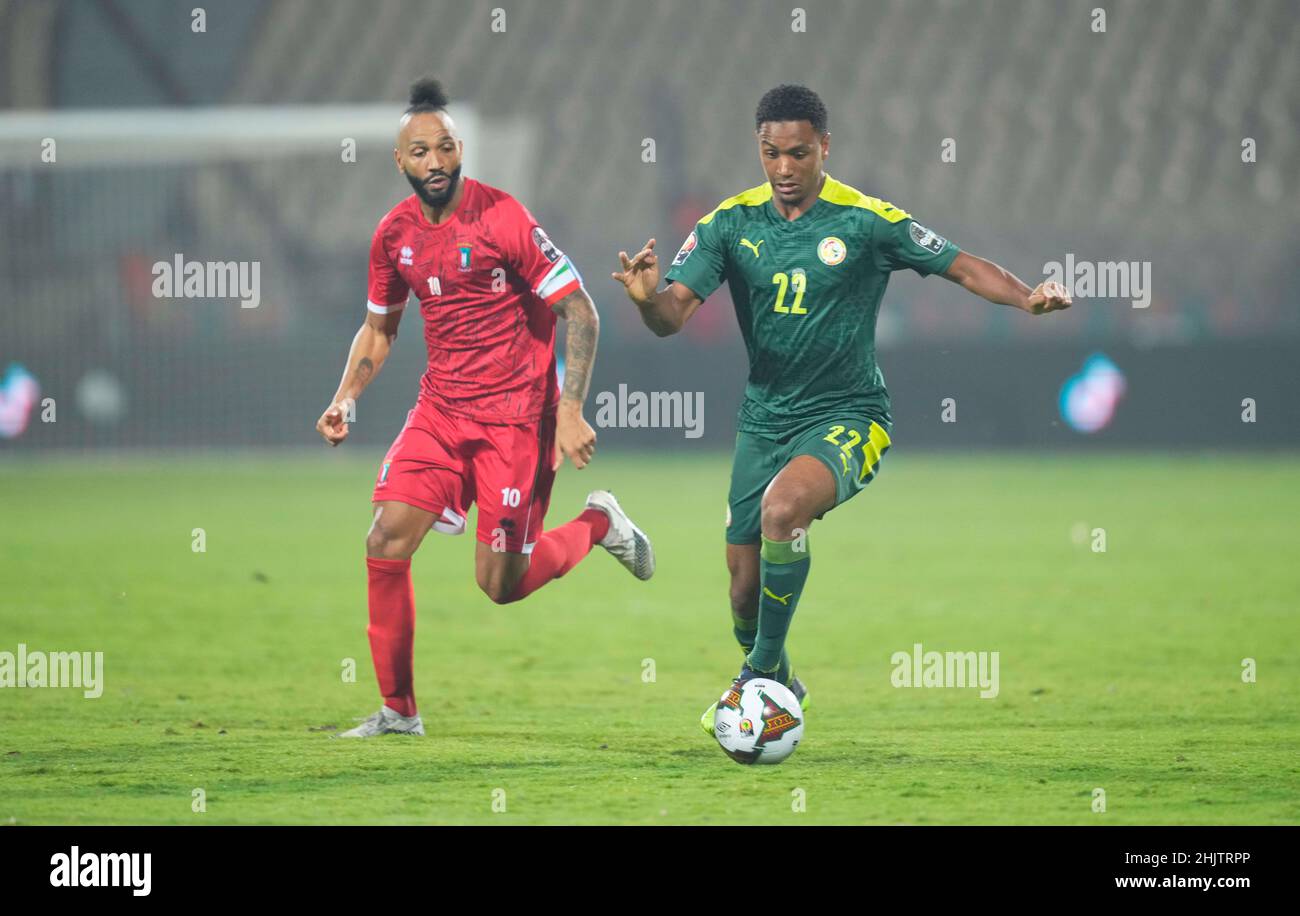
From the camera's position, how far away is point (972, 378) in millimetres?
20969

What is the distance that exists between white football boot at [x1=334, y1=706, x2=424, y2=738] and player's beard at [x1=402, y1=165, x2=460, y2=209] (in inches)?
77.4

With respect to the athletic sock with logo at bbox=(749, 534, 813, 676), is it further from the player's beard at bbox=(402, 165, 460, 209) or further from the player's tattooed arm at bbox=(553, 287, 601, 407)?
the player's beard at bbox=(402, 165, 460, 209)

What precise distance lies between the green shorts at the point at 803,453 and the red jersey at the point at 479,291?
93 cm

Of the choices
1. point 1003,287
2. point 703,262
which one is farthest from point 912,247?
point 703,262

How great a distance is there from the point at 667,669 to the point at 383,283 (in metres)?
2.55

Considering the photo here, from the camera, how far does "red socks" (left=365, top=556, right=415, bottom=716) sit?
6648 millimetres

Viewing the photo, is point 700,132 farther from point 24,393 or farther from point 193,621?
point 193,621

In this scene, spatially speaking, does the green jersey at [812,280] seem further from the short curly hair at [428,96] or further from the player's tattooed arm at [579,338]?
the short curly hair at [428,96]

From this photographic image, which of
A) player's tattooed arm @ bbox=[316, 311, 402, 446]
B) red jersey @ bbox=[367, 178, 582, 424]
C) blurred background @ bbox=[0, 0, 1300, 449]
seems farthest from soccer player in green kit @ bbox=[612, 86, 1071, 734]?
blurred background @ bbox=[0, 0, 1300, 449]

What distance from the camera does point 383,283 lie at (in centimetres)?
703
